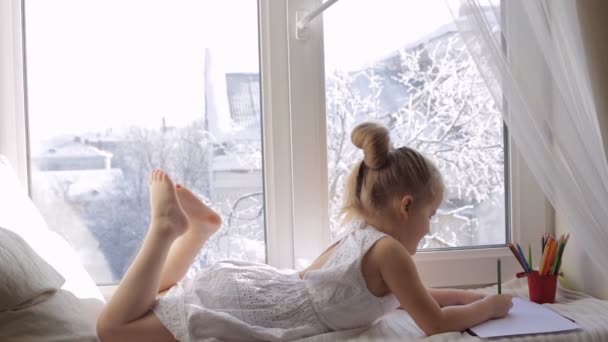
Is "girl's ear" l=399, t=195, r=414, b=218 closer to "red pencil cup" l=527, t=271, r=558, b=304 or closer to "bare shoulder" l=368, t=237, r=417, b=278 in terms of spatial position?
"bare shoulder" l=368, t=237, r=417, b=278

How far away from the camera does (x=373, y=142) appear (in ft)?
4.07

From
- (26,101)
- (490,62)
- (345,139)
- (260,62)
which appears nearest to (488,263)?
(345,139)

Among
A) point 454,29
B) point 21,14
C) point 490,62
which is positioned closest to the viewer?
point 490,62

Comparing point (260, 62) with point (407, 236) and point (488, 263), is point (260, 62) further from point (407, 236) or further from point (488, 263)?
point (488, 263)

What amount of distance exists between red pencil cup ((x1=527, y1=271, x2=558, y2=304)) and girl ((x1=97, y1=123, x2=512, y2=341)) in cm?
14

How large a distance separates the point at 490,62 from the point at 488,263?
0.60 metres

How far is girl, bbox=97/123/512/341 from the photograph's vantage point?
1.15 m

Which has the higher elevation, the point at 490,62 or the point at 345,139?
the point at 490,62

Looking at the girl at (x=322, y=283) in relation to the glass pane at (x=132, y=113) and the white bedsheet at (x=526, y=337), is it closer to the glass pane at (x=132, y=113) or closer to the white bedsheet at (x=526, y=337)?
the white bedsheet at (x=526, y=337)

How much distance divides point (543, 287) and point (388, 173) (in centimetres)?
46

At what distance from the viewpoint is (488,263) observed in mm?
1559

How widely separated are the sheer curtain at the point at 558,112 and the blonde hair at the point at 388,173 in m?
0.20

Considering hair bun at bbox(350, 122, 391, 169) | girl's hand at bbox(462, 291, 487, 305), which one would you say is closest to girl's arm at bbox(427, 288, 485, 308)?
girl's hand at bbox(462, 291, 487, 305)

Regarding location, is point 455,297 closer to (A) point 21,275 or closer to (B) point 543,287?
(B) point 543,287
